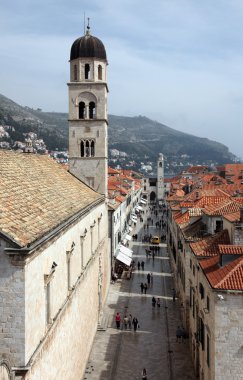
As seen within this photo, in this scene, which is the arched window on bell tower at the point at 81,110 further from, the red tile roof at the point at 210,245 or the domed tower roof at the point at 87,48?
the red tile roof at the point at 210,245

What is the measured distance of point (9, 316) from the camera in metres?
13.5

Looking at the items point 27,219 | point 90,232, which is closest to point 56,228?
point 27,219

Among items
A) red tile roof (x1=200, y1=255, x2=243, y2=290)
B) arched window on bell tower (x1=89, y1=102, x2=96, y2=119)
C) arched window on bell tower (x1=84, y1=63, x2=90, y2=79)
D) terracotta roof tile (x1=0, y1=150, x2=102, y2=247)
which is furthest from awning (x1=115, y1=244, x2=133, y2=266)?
red tile roof (x1=200, y1=255, x2=243, y2=290)

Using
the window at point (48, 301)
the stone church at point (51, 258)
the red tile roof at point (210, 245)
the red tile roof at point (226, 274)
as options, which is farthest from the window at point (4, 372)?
the red tile roof at point (210, 245)

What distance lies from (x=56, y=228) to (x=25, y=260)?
426 centimetres

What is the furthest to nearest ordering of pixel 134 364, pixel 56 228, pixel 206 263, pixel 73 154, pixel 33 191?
pixel 73 154 < pixel 134 364 < pixel 206 263 < pixel 33 191 < pixel 56 228

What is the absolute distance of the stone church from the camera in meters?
13.5

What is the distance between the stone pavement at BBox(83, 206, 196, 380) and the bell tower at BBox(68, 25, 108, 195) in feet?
33.7

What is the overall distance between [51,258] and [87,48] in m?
25.7

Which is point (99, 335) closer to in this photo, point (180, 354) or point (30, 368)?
point (180, 354)

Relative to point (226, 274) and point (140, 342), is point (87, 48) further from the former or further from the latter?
point (226, 274)

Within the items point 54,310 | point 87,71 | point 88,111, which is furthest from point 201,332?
point 87,71

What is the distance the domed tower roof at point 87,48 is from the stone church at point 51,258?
0.27 feet

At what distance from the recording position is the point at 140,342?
105 feet
